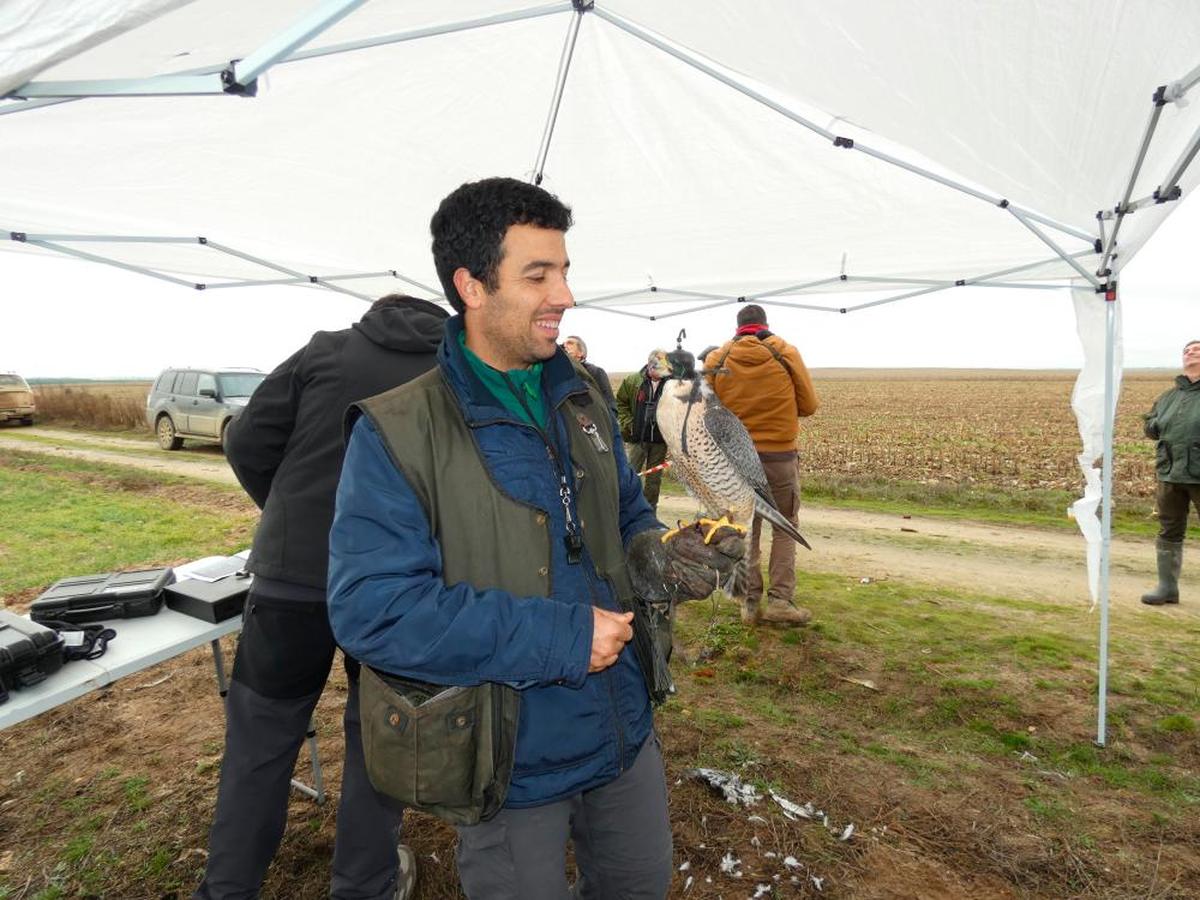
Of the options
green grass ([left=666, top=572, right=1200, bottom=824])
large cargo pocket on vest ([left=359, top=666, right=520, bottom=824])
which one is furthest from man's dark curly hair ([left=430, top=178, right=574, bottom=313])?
green grass ([left=666, top=572, right=1200, bottom=824])

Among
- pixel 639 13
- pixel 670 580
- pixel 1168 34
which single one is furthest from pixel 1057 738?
pixel 639 13

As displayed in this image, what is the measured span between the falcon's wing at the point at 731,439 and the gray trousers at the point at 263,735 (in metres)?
2.02

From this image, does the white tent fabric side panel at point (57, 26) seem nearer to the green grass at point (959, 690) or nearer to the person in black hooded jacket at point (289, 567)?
the person in black hooded jacket at point (289, 567)

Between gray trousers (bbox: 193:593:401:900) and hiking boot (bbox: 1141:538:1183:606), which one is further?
hiking boot (bbox: 1141:538:1183:606)

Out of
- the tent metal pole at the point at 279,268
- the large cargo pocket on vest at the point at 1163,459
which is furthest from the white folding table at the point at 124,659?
the large cargo pocket on vest at the point at 1163,459

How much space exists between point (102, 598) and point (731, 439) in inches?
117

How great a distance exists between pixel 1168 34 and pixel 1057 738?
142 inches

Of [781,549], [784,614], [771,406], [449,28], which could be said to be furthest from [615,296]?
[449,28]

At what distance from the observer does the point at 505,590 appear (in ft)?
4.65

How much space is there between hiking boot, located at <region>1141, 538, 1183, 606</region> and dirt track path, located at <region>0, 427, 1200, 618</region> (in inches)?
4.5

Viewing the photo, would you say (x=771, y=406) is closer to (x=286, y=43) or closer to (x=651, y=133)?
(x=651, y=133)

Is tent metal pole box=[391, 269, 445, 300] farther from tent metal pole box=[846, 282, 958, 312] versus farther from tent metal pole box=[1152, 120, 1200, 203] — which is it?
tent metal pole box=[1152, 120, 1200, 203]

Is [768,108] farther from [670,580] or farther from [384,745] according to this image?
[384,745]

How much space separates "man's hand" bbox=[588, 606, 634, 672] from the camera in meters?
1.40
